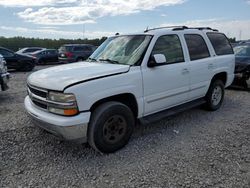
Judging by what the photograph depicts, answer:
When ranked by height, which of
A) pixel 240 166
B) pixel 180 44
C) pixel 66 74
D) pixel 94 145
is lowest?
pixel 240 166

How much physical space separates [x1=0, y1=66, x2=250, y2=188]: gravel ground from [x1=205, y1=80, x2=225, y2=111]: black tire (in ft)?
1.99

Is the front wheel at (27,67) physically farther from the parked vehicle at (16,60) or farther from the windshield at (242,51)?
the windshield at (242,51)

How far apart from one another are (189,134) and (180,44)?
172cm

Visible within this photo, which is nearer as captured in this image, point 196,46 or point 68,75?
point 68,75

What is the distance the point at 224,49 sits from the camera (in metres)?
5.88

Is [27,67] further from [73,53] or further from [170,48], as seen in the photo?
[170,48]

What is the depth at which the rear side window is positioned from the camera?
556 centimetres

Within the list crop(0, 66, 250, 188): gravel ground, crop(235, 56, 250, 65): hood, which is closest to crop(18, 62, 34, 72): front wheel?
crop(0, 66, 250, 188): gravel ground

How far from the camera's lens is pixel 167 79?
14.0 feet

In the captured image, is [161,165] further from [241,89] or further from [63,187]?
[241,89]

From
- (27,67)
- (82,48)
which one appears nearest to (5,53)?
(27,67)

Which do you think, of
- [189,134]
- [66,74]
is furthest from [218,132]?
[66,74]

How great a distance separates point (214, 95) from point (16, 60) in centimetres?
1202

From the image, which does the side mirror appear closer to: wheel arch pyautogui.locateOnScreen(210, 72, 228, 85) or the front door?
the front door
